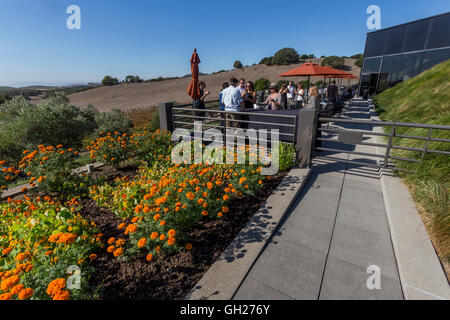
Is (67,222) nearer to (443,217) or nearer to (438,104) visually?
(443,217)

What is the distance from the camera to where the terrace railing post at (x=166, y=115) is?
628cm

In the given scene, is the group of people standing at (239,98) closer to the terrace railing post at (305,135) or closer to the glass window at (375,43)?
the terrace railing post at (305,135)

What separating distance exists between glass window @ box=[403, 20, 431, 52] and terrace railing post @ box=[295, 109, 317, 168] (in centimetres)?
1884

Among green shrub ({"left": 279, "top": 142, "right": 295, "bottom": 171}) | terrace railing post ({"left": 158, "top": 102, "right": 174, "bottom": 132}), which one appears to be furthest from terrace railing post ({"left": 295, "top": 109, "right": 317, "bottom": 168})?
terrace railing post ({"left": 158, "top": 102, "right": 174, "bottom": 132})

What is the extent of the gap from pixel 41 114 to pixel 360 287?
36.1 ft

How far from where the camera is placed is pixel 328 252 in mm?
2520

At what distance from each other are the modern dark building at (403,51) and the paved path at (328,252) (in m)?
18.3

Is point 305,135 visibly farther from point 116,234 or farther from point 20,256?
point 20,256

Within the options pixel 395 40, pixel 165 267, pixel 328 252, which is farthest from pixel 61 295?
pixel 395 40

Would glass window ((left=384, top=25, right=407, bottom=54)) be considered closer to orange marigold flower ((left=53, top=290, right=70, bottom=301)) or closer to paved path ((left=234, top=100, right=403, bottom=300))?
paved path ((left=234, top=100, right=403, bottom=300))

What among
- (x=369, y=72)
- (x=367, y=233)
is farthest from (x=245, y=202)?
(x=369, y=72)

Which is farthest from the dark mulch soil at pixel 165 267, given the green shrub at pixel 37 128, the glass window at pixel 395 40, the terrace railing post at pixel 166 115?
the glass window at pixel 395 40

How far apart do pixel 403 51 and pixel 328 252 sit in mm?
22342
